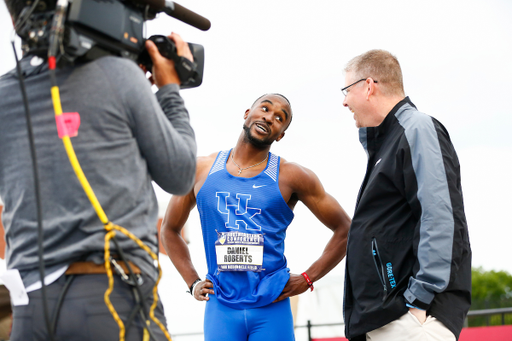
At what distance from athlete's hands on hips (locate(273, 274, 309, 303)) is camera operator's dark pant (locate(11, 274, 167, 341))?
67.6 inches

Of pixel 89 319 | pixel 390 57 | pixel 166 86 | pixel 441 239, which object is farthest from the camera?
pixel 390 57

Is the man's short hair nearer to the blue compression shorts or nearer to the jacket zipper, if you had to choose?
the jacket zipper

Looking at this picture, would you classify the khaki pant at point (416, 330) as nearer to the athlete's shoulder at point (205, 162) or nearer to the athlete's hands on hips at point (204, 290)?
the athlete's hands on hips at point (204, 290)

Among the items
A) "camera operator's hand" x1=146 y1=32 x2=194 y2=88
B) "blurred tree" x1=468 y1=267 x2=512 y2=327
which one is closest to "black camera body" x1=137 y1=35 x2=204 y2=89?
"camera operator's hand" x1=146 y1=32 x2=194 y2=88

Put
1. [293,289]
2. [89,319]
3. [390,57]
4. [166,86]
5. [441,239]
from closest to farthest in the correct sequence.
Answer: [89,319] < [166,86] < [441,239] < [390,57] < [293,289]

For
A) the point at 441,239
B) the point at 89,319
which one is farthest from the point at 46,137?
the point at 441,239

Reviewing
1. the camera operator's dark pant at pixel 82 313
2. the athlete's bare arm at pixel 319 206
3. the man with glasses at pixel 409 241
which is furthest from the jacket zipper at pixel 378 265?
the camera operator's dark pant at pixel 82 313

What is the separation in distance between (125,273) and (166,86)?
0.56m

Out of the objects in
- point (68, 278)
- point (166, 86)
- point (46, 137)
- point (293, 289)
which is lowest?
point (293, 289)

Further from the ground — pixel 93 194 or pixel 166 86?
pixel 166 86

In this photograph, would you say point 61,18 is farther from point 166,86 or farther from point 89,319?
point 89,319

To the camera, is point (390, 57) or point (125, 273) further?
point (390, 57)

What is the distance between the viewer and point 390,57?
97.2 inches

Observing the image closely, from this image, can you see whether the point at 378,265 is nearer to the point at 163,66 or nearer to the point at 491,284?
the point at 163,66
